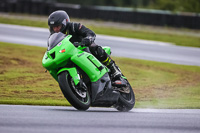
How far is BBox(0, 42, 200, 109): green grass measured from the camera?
7980mm

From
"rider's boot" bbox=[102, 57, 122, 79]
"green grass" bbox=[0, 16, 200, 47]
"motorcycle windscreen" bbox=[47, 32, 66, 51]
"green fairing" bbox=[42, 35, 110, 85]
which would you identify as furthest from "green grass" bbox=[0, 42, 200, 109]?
"green grass" bbox=[0, 16, 200, 47]

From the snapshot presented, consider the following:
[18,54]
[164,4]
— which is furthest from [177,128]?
[164,4]

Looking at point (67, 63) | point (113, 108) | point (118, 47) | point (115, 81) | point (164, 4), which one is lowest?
point (164, 4)

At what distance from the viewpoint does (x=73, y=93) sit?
5.85 m

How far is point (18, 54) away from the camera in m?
13.6

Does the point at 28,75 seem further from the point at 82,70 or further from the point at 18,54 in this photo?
the point at 82,70

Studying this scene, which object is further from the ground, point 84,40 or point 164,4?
point 84,40

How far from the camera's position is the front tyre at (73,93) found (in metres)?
5.78

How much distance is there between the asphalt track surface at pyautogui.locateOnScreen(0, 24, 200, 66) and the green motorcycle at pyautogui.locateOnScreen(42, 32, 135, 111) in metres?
8.73

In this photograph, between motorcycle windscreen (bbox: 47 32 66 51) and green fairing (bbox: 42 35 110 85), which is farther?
motorcycle windscreen (bbox: 47 32 66 51)

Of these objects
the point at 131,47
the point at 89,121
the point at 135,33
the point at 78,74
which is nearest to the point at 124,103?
the point at 78,74

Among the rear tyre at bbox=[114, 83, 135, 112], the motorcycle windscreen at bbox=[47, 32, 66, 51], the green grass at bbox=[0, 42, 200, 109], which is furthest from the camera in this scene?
the green grass at bbox=[0, 42, 200, 109]

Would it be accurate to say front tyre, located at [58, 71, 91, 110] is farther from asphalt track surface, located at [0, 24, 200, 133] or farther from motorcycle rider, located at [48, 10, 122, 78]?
motorcycle rider, located at [48, 10, 122, 78]

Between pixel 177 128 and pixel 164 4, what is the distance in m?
36.9
